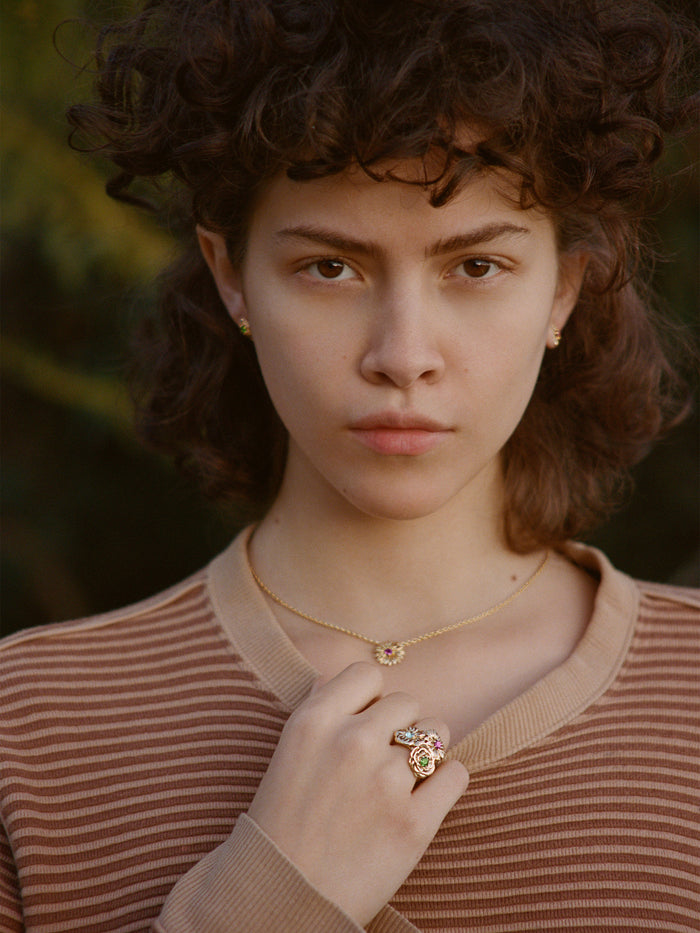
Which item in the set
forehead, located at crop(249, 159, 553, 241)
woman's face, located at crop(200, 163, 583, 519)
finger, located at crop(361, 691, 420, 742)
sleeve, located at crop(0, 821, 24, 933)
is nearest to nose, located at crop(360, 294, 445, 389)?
woman's face, located at crop(200, 163, 583, 519)

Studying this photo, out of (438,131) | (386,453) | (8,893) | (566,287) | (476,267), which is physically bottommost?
(8,893)

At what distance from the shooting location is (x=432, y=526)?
5.98 ft

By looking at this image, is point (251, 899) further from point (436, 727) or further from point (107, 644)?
point (107, 644)

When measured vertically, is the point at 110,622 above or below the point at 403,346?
below

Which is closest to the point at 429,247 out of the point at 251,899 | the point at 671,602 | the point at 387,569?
the point at 387,569

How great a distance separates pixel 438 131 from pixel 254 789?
Answer: 1.00m

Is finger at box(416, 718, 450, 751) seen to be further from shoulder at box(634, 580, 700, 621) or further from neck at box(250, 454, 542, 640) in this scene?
shoulder at box(634, 580, 700, 621)

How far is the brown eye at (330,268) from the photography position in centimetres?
158

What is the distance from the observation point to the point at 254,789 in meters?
1.59

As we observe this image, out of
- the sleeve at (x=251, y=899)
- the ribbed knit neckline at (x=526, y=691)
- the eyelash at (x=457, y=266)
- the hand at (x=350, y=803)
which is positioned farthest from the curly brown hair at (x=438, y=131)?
the sleeve at (x=251, y=899)

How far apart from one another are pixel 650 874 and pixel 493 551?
0.61 metres

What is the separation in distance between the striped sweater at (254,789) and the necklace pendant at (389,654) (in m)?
0.15

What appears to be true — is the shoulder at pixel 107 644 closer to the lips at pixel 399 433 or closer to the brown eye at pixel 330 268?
the lips at pixel 399 433

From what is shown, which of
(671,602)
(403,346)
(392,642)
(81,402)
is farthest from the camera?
(81,402)
